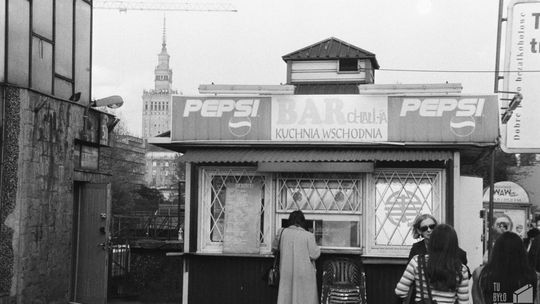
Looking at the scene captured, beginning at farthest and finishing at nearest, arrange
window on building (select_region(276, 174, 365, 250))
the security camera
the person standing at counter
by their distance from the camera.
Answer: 1. the security camera
2. window on building (select_region(276, 174, 365, 250))
3. the person standing at counter

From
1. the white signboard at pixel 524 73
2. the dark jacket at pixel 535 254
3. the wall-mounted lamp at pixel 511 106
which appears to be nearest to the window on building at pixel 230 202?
the dark jacket at pixel 535 254

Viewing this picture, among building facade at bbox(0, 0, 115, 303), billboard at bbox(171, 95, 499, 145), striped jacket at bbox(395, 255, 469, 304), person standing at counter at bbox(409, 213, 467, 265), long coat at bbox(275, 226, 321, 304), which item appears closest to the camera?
striped jacket at bbox(395, 255, 469, 304)

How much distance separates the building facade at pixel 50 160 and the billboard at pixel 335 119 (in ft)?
7.54

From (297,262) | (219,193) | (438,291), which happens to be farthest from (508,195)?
(438,291)

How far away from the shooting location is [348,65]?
17062 mm

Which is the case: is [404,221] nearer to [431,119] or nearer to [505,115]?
[431,119]

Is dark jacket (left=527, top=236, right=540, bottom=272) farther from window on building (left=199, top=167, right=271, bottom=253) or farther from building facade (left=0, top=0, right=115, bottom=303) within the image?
building facade (left=0, top=0, right=115, bottom=303)

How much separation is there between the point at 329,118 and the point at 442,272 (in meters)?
5.76

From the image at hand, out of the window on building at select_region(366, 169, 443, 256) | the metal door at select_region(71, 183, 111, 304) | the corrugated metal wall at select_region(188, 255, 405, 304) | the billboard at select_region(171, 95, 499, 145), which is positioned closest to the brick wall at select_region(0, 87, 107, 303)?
the metal door at select_region(71, 183, 111, 304)

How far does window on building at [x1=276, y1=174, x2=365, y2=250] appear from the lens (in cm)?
1153

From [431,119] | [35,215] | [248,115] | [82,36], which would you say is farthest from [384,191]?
[82,36]

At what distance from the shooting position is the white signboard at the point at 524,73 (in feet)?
42.3

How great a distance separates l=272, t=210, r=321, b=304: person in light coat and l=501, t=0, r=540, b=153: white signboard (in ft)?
14.8

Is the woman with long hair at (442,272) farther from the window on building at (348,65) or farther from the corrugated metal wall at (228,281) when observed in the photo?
the window on building at (348,65)
